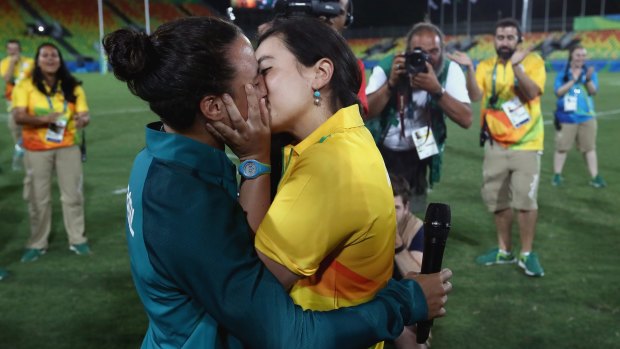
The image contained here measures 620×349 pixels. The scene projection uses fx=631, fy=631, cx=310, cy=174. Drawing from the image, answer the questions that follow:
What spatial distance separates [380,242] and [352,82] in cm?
48

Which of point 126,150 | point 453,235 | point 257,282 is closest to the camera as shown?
point 257,282

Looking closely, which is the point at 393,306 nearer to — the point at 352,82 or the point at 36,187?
the point at 352,82

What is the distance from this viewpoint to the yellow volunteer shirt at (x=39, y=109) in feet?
18.4

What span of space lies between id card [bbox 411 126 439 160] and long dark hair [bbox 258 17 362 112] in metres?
2.55

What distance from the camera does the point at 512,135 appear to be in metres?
5.40

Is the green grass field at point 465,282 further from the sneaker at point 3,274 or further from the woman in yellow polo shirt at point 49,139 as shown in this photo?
the woman in yellow polo shirt at point 49,139

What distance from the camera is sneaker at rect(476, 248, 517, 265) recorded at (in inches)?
215

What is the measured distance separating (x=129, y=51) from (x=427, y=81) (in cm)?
288

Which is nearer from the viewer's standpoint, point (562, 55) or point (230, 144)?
point (230, 144)

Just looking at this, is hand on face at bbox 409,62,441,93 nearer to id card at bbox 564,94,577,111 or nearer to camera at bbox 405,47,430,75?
camera at bbox 405,47,430,75

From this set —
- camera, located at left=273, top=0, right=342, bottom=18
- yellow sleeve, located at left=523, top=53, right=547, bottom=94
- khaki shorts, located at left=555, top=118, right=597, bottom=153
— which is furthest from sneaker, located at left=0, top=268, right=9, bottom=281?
khaki shorts, located at left=555, top=118, right=597, bottom=153

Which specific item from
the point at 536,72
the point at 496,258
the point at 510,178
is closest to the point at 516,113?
the point at 536,72

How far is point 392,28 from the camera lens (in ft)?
179

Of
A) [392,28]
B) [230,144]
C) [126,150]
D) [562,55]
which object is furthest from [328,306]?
[392,28]
